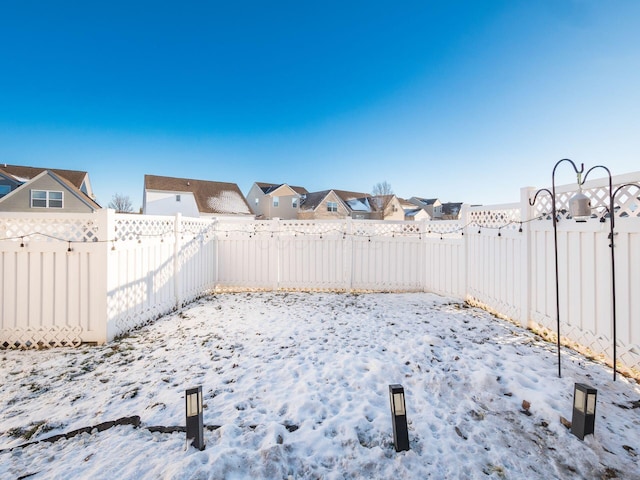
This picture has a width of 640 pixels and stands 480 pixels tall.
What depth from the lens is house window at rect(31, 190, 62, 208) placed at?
52.9ft

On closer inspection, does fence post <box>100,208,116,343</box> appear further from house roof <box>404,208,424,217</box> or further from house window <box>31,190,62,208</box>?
house roof <box>404,208,424,217</box>

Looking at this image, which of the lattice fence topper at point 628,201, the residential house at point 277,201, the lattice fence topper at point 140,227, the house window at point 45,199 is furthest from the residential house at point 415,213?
the lattice fence topper at point 628,201

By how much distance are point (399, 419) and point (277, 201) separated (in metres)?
27.7

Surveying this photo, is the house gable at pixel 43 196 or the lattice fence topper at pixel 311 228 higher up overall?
the house gable at pixel 43 196

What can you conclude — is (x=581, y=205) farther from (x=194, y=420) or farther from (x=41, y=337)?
(x=41, y=337)

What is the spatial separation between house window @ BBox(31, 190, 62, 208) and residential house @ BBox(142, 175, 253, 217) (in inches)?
251

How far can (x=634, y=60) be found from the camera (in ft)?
15.4

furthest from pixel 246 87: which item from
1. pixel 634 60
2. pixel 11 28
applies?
pixel 634 60

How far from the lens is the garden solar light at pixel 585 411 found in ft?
5.83

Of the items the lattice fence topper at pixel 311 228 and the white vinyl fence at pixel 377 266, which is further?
the lattice fence topper at pixel 311 228

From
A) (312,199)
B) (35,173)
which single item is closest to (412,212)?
(312,199)

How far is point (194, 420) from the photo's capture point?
1.75m

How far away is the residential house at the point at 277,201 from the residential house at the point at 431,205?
751 inches

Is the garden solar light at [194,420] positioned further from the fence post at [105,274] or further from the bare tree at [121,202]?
the bare tree at [121,202]
